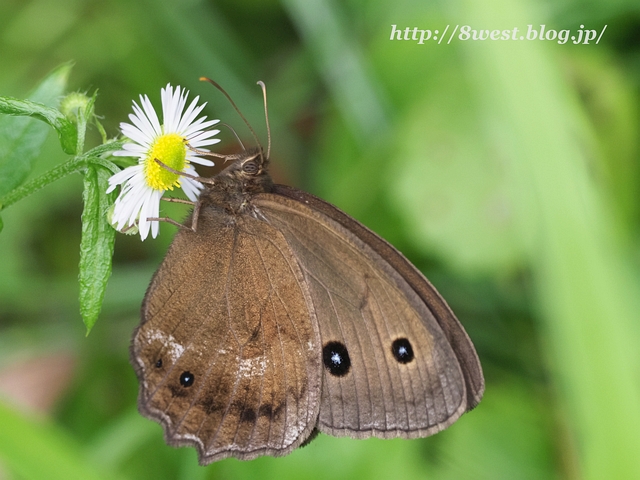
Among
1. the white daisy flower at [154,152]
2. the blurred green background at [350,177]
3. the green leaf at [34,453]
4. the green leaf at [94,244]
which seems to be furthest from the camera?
the blurred green background at [350,177]

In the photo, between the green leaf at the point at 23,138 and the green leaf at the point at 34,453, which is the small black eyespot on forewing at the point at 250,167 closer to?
the green leaf at the point at 23,138

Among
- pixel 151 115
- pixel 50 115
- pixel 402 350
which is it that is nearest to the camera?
pixel 50 115

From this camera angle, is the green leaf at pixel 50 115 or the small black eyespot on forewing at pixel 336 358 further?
the small black eyespot on forewing at pixel 336 358

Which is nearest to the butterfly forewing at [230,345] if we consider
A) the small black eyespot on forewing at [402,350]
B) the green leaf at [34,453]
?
the small black eyespot on forewing at [402,350]

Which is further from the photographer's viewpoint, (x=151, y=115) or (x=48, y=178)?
(x=151, y=115)

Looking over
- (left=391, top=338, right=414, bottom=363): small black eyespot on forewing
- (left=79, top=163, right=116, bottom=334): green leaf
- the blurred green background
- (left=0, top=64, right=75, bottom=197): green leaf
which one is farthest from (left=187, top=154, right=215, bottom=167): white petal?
the blurred green background

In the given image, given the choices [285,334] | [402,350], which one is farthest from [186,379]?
[402,350]

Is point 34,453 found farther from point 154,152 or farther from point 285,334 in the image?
point 154,152
